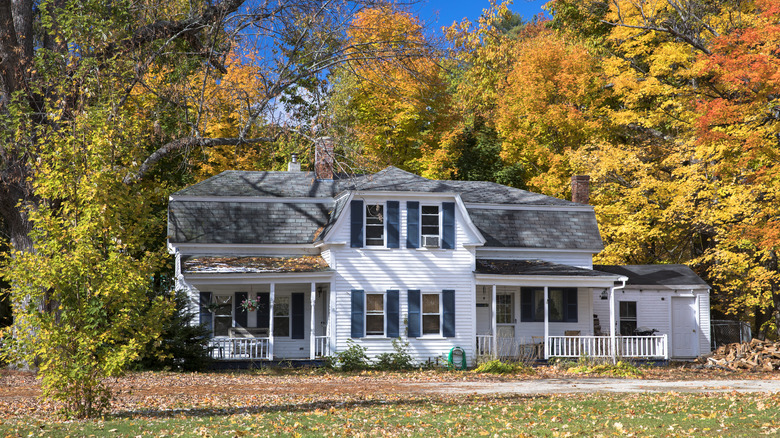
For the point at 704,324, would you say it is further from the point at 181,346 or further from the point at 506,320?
the point at 181,346

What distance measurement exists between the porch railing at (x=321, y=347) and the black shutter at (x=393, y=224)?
3548 mm

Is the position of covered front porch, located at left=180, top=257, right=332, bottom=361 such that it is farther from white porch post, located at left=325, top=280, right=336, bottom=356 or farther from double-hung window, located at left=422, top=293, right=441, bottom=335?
double-hung window, located at left=422, top=293, right=441, bottom=335

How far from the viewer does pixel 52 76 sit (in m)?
17.7

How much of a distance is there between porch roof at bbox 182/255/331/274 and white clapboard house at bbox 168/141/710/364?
0.06 metres

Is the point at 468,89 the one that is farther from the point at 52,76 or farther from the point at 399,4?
the point at 52,76

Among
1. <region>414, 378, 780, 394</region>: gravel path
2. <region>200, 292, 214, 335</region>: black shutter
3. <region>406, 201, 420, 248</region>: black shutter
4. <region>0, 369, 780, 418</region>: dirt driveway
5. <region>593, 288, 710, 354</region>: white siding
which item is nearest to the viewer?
<region>0, 369, 780, 418</region>: dirt driveway

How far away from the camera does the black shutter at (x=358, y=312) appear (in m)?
23.2

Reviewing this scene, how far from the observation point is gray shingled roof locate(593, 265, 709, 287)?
88.2ft

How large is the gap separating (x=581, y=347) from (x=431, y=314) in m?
5.26

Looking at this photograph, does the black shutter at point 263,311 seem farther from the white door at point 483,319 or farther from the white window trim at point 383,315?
the white door at point 483,319

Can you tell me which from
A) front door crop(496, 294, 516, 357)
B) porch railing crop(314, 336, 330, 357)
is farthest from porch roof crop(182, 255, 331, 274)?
front door crop(496, 294, 516, 357)

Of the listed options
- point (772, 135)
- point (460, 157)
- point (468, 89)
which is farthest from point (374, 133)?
point (772, 135)

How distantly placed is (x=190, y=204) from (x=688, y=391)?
16.2 m

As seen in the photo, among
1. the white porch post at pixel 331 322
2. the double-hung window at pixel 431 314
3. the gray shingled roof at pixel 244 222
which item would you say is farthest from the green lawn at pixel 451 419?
the gray shingled roof at pixel 244 222
